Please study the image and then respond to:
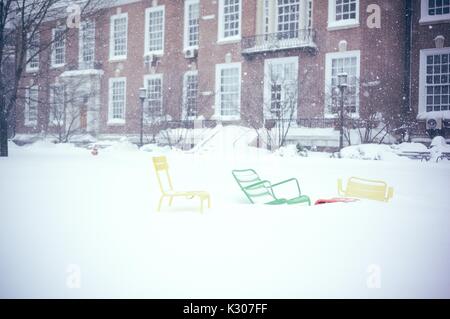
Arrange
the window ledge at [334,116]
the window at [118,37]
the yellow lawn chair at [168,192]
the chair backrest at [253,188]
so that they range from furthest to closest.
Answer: the window at [118,37], the window ledge at [334,116], the chair backrest at [253,188], the yellow lawn chair at [168,192]

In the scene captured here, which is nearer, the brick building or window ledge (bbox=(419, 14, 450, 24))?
window ledge (bbox=(419, 14, 450, 24))

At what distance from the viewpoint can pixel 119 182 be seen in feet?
26.6

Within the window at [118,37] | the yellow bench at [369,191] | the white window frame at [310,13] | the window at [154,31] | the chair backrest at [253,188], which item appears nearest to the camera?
the yellow bench at [369,191]

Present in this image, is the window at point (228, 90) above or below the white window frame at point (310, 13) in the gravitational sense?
below

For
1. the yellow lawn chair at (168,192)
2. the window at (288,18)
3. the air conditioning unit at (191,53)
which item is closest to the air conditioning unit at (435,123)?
the window at (288,18)

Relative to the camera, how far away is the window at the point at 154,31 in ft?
74.4

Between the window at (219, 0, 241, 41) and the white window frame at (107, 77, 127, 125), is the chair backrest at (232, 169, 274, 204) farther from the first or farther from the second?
the white window frame at (107, 77, 127, 125)

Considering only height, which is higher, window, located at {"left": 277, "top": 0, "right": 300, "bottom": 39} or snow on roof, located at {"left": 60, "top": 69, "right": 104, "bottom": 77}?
window, located at {"left": 277, "top": 0, "right": 300, "bottom": 39}

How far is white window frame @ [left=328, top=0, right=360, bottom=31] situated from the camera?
16.5m

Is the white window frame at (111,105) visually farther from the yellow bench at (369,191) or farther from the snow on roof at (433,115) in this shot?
the yellow bench at (369,191)

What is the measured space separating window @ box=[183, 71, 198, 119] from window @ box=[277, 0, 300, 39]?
230 inches

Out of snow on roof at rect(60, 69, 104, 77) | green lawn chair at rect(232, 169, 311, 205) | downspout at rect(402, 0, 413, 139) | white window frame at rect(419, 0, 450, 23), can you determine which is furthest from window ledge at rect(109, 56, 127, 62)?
green lawn chair at rect(232, 169, 311, 205)

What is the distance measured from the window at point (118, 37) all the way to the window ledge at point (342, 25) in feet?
43.7

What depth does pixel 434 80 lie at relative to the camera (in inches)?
622
